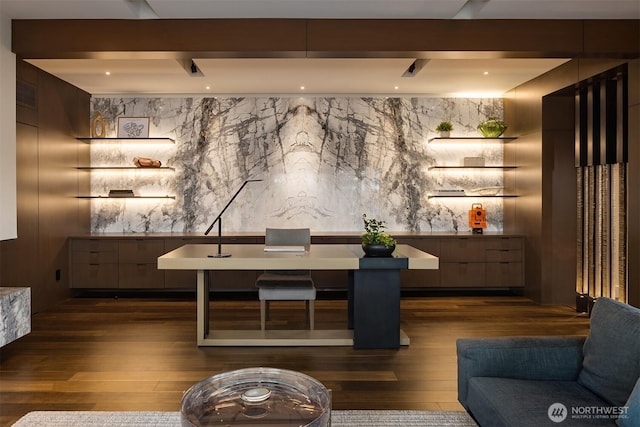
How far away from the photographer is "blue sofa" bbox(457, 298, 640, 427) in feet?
6.21

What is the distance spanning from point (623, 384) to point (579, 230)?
149 inches

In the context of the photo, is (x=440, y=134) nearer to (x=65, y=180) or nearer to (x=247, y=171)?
(x=247, y=171)

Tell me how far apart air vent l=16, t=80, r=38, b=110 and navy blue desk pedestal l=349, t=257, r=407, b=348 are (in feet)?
11.4

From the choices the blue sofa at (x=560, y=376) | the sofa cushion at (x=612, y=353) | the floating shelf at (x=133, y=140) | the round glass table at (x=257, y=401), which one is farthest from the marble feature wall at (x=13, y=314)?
the sofa cushion at (x=612, y=353)

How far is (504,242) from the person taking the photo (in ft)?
19.9

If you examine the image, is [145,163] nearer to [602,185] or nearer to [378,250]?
[378,250]

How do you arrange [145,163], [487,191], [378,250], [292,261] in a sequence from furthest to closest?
1. [487,191]
2. [145,163]
3. [378,250]
4. [292,261]

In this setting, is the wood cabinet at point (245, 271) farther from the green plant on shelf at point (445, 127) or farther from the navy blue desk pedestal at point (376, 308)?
the navy blue desk pedestal at point (376, 308)

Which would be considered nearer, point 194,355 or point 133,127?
point 194,355

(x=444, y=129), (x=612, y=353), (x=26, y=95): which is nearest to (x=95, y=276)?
(x=26, y=95)

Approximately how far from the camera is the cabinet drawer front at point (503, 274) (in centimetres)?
605

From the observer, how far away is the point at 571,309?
5.43 metres

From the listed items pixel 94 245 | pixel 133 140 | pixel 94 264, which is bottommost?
pixel 94 264

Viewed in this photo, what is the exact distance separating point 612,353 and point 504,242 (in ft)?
13.5
